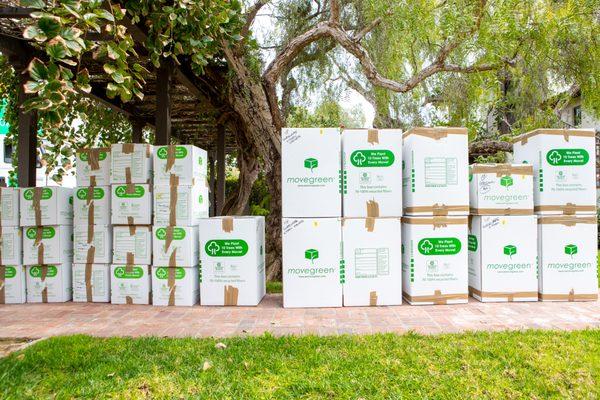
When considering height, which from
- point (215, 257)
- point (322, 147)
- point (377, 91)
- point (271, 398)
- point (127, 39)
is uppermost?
point (377, 91)

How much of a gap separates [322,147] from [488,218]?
6.20 feet

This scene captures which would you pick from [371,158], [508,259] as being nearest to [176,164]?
[371,158]

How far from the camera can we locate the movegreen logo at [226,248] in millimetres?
4262

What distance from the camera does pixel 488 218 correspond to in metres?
4.27

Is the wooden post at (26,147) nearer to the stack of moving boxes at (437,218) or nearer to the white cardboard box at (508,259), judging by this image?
the stack of moving boxes at (437,218)

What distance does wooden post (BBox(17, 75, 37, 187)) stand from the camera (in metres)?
5.45

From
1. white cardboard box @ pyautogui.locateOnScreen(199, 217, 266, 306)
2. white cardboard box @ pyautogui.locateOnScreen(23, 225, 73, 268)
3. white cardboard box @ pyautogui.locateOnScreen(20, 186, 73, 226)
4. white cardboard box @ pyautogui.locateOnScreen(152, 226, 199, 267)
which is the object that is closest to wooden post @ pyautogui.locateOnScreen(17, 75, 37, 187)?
white cardboard box @ pyautogui.locateOnScreen(20, 186, 73, 226)

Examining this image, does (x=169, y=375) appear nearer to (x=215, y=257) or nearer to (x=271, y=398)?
(x=271, y=398)

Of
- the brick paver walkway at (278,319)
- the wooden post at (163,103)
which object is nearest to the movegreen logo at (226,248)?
the brick paver walkway at (278,319)

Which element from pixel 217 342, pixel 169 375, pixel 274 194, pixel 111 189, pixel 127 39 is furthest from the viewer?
pixel 274 194

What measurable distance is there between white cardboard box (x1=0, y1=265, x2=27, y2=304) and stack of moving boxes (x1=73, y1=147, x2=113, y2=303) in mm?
583

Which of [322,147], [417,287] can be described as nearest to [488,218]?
[417,287]

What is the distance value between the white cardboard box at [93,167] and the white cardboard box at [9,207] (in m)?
0.74

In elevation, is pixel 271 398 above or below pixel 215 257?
below
